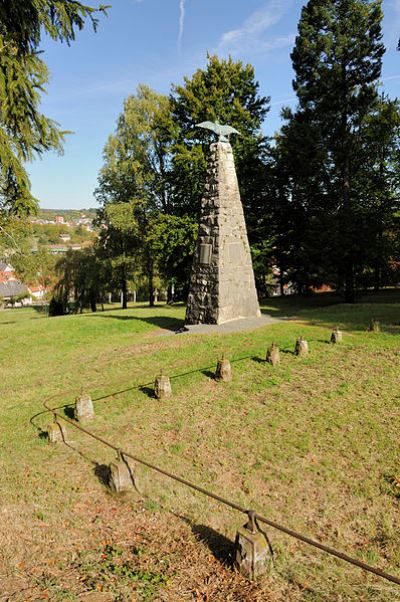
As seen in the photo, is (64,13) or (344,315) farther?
(344,315)

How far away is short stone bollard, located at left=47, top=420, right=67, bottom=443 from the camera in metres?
7.87

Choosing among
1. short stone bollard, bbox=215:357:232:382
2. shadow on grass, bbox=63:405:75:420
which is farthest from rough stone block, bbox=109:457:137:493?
short stone bollard, bbox=215:357:232:382

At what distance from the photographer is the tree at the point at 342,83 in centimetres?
2247

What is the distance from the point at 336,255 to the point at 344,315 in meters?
7.10

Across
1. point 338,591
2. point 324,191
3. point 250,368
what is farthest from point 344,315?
point 338,591

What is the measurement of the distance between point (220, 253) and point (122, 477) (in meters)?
10.9

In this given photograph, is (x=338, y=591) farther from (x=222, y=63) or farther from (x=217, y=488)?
(x=222, y=63)

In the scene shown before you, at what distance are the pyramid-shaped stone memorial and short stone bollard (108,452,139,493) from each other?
9.94m

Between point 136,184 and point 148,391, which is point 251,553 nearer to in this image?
point 148,391

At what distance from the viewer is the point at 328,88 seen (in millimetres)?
23531

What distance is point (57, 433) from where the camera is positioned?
791cm

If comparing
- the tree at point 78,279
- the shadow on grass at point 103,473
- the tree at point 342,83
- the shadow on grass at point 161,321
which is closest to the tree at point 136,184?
the tree at point 78,279

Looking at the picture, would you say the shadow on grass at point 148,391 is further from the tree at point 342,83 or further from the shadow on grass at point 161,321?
the tree at point 342,83

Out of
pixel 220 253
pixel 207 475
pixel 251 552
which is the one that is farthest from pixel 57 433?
pixel 220 253
